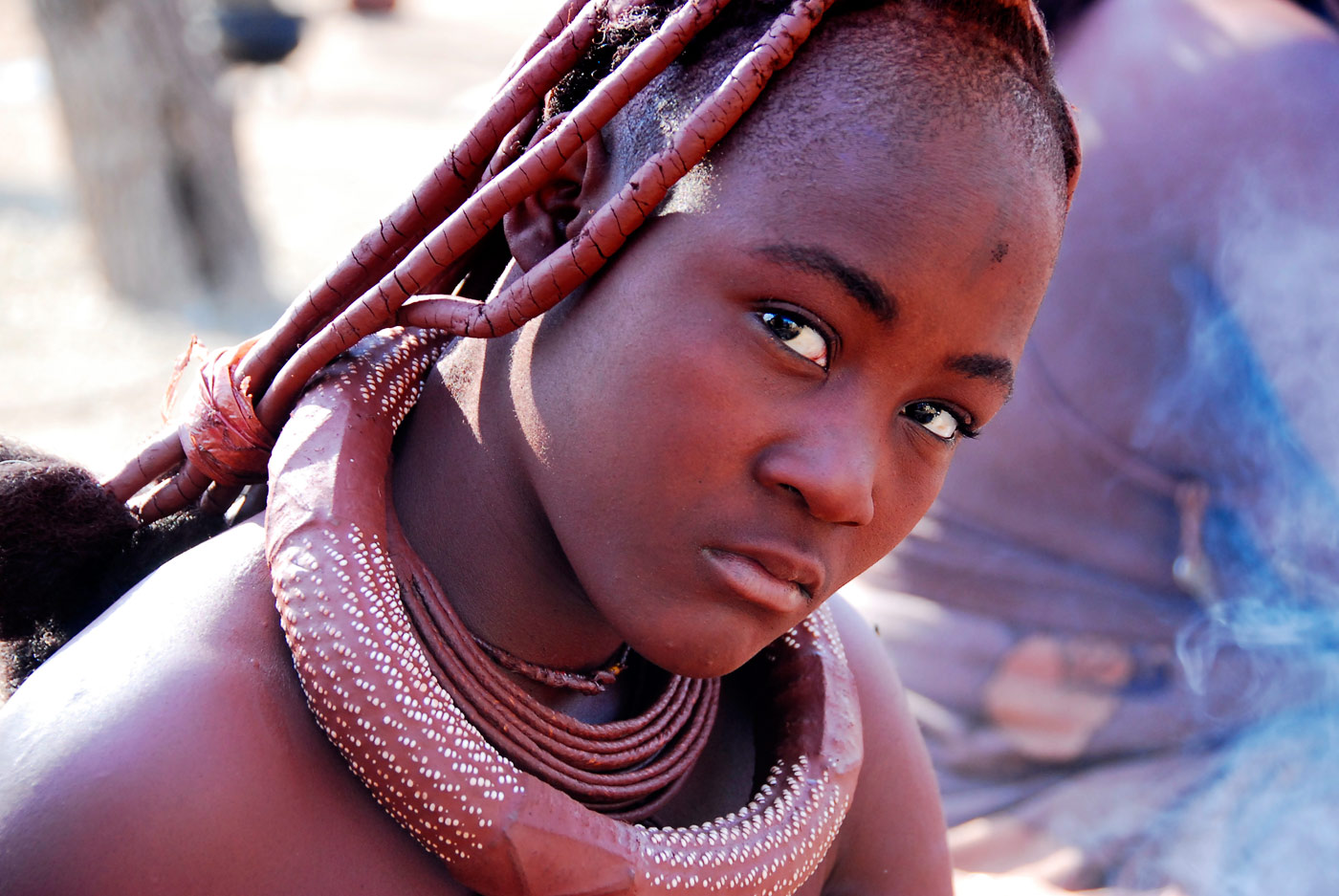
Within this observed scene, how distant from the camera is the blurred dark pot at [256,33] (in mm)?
9109

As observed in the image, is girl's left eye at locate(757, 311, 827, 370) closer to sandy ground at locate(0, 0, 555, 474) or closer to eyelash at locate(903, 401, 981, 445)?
eyelash at locate(903, 401, 981, 445)

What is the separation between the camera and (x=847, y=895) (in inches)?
61.9

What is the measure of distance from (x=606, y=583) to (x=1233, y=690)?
64.7 inches

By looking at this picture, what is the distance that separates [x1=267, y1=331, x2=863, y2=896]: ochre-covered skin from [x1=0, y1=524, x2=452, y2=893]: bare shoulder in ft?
0.17

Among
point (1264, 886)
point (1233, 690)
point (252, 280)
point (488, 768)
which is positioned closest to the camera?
point (488, 768)

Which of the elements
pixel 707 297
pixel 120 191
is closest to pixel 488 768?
pixel 707 297

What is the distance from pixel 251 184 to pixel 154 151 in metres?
1.23

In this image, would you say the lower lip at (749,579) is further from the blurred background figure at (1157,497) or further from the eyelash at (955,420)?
the blurred background figure at (1157,497)

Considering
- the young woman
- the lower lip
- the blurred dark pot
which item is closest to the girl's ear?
the young woman

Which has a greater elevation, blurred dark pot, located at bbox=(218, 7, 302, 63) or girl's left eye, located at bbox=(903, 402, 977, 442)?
girl's left eye, located at bbox=(903, 402, 977, 442)

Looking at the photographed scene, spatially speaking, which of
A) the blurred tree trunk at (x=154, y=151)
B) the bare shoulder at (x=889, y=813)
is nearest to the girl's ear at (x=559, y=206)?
the bare shoulder at (x=889, y=813)

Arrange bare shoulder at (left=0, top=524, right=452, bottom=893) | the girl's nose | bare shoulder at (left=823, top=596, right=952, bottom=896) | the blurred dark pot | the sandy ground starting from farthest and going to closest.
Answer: the blurred dark pot < the sandy ground < bare shoulder at (left=823, top=596, right=952, bottom=896) < the girl's nose < bare shoulder at (left=0, top=524, right=452, bottom=893)

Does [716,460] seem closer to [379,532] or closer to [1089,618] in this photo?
[379,532]

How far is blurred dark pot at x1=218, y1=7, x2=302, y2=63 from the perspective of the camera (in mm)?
9109
